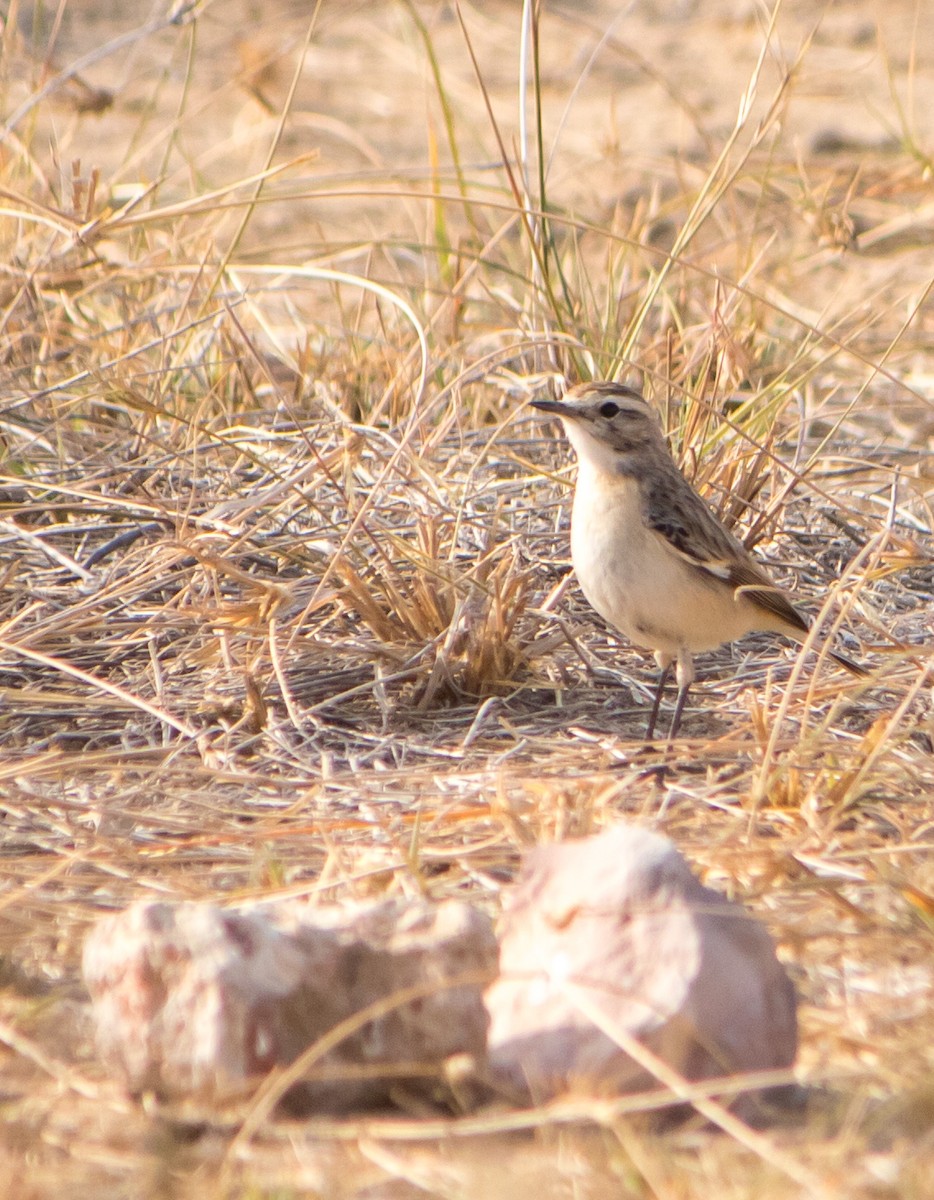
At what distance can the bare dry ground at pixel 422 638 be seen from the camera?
2.72 metres

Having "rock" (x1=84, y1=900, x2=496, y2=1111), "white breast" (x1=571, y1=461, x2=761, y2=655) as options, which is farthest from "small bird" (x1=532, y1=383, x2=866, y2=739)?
"rock" (x1=84, y1=900, x2=496, y2=1111)

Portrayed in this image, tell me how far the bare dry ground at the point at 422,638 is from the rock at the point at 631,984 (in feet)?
0.37

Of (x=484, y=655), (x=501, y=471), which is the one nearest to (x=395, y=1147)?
(x=484, y=655)

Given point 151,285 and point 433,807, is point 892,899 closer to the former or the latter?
point 433,807

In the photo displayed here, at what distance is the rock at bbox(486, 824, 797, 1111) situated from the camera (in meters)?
2.69

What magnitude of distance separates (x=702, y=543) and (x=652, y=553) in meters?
0.20

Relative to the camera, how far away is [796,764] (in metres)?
4.19

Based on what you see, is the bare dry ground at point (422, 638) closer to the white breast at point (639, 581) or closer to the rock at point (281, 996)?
the rock at point (281, 996)

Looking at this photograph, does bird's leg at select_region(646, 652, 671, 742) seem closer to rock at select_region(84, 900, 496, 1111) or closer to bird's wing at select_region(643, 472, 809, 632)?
bird's wing at select_region(643, 472, 809, 632)

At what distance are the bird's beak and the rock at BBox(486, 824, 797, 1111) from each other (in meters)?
2.47

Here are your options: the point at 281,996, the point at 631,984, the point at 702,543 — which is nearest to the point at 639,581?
the point at 702,543

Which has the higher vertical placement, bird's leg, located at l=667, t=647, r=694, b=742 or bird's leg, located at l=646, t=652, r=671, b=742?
bird's leg, located at l=667, t=647, r=694, b=742

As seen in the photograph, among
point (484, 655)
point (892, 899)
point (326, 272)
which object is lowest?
point (484, 655)

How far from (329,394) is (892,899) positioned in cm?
389
